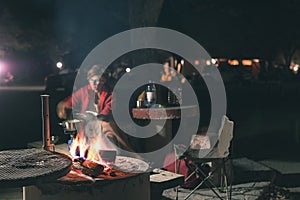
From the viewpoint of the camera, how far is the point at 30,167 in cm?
361

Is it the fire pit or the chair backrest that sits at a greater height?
the chair backrest

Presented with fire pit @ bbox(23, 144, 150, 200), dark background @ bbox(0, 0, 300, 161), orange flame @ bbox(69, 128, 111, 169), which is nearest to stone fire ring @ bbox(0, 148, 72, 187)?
fire pit @ bbox(23, 144, 150, 200)

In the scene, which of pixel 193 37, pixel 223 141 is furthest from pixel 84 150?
pixel 193 37

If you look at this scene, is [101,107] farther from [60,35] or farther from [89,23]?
[60,35]

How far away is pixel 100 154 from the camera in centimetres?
427

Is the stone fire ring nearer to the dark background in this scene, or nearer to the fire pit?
the fire pit

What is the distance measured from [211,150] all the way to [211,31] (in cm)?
2934

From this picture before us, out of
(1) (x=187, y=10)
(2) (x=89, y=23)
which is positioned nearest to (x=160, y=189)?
(1) (x=187, y=10)

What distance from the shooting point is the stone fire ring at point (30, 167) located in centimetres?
321

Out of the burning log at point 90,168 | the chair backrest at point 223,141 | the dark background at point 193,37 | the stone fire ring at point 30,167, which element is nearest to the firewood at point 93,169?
the burning log at point 90,168

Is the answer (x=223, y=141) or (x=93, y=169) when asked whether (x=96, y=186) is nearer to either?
(x=93, y=169)

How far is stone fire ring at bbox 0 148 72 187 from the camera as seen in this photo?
10.5ft

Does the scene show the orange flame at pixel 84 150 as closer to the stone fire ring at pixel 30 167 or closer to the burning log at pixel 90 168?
the burning log at pixel 90 168

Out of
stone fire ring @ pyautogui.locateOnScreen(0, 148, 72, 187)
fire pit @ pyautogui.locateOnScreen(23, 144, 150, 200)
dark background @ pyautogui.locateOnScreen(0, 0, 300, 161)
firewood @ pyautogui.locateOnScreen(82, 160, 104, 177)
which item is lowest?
fire pit @ pyautogui.locateOnScreen(23, 144, 150, 200)
